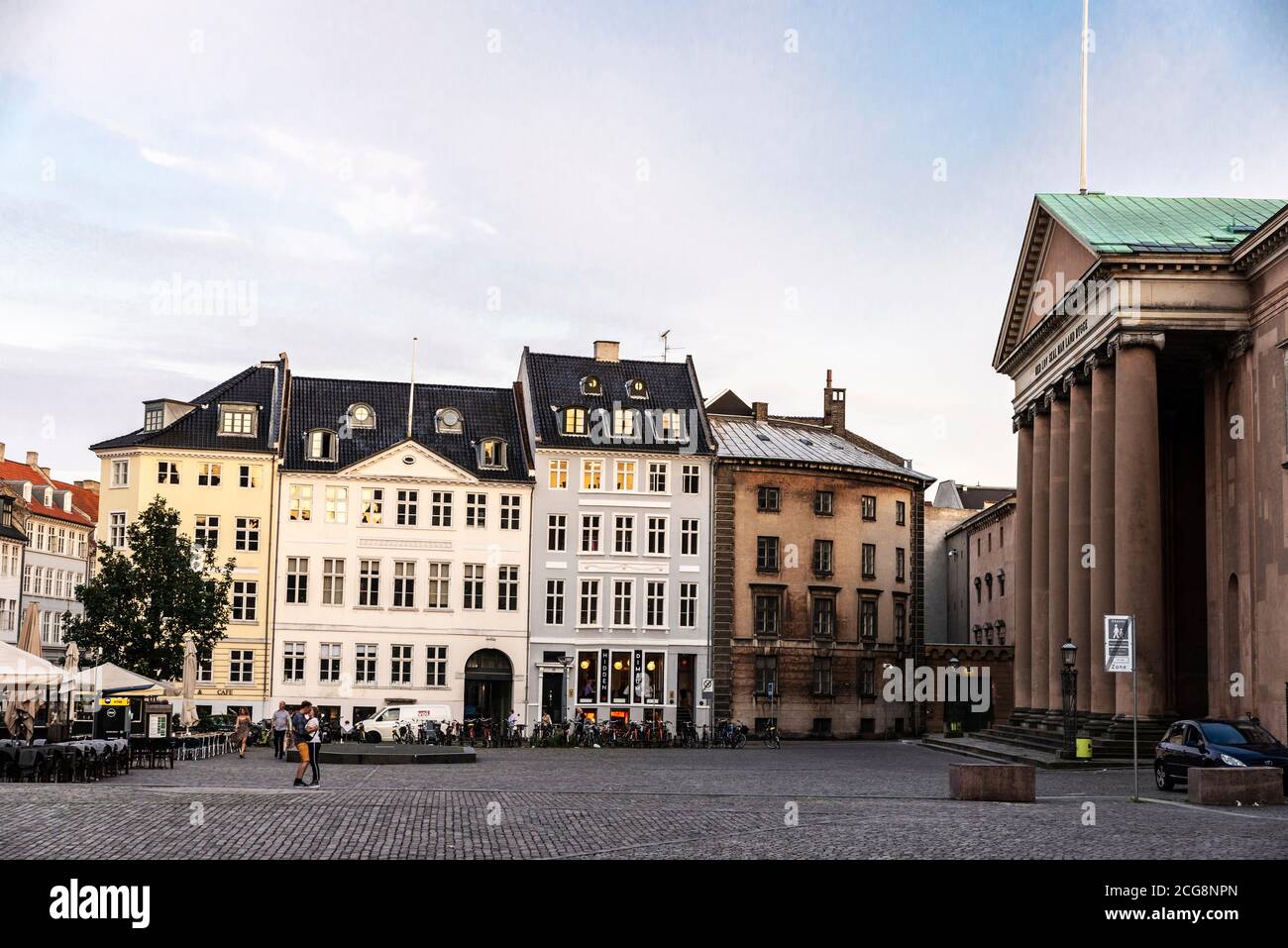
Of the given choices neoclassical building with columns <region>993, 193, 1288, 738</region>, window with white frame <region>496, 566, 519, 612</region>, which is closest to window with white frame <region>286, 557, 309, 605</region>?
window with white frame <region>496, 566, 519, 612</region>

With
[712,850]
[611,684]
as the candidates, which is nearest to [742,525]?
[611,684]

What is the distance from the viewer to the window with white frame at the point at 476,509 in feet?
240

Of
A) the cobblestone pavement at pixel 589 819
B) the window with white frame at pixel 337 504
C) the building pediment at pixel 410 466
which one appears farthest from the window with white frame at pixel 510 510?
the cobblestone pavement at pixel 589 819

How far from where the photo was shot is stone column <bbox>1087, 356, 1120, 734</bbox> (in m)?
50.4

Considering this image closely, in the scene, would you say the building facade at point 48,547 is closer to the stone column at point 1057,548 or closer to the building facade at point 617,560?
the building facade at point 617,560

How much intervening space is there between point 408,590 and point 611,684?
10564 millimetres

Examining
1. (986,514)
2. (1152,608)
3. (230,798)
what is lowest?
(230,798)

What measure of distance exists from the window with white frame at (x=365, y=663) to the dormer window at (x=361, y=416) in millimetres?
10890

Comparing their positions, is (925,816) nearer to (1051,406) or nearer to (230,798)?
(230,798)

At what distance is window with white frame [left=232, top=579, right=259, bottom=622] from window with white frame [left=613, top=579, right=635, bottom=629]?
16820 millimetres

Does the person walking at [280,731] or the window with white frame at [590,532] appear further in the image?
the window with white frame at [590,532]

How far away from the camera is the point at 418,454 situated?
72625 millimetres

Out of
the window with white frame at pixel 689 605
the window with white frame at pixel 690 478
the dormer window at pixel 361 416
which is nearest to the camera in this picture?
the window with white frame at pixel 689 605
